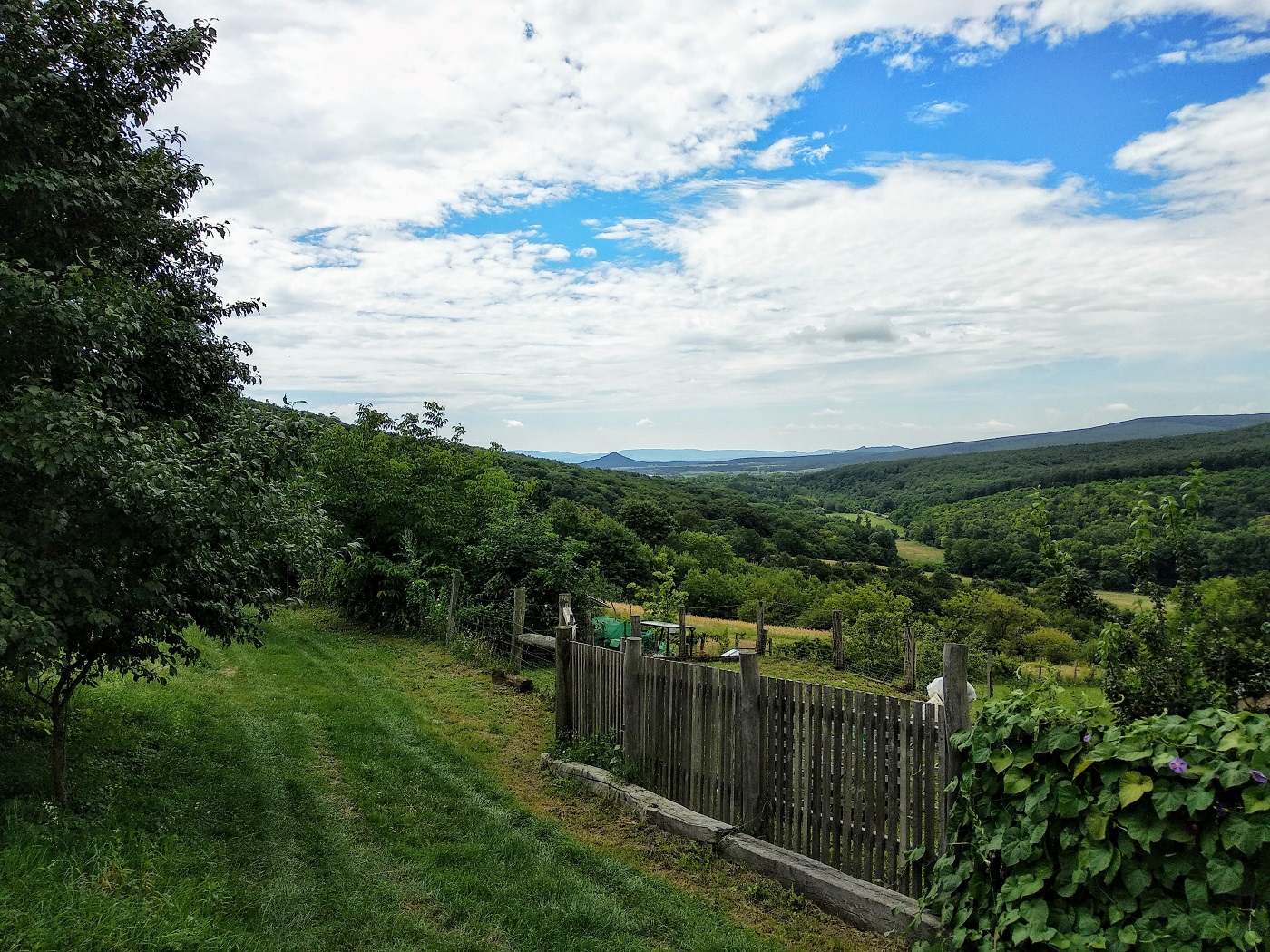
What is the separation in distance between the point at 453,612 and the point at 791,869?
11.6 metres

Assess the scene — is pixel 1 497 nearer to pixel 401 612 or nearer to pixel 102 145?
pixel 102 145

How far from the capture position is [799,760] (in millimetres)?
5543

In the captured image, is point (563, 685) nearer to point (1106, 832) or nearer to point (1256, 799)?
point (1106, 832)

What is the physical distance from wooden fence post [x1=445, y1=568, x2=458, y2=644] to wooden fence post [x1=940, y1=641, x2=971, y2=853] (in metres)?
12.4

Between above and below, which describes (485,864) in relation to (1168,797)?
below

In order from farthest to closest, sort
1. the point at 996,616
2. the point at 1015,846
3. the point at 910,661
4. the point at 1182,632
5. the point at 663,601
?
the point at 996,616, the point at 663,601, the point at 910,661, the point at 1182,632, the point at 1015,846

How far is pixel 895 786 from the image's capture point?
192 inches

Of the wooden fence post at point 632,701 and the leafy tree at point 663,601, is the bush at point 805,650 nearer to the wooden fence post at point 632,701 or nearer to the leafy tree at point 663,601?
the leafy tree at point 663,601

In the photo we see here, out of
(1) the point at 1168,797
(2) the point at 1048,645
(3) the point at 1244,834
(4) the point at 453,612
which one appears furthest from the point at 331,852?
(2) the point at 1048,645

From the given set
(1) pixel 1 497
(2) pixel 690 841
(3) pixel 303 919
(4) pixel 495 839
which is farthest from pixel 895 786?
(1) pixel 1 497

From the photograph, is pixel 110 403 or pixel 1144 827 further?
pixel 110 403

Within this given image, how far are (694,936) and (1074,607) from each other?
3144 millimetres

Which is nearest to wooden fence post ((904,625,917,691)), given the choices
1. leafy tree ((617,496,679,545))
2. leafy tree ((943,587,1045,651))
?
leafy tree ((943,587,1045,651))

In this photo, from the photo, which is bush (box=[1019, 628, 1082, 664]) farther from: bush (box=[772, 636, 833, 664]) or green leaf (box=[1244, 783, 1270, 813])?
green leaf (box=[1244, 783, 1270, 813])
